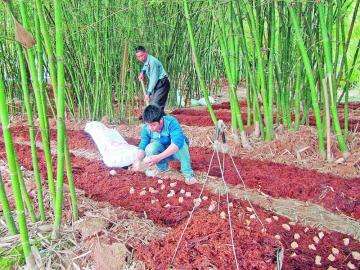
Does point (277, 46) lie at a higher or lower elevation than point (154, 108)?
higher

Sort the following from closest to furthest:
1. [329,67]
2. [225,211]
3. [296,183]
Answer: [225,211] < [296,183] < [329,67]

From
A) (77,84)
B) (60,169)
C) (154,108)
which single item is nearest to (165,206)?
(154,108)

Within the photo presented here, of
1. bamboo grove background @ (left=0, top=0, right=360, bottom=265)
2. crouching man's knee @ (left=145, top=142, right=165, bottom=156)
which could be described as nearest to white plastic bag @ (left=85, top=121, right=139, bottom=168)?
crouching man's knee @ (left=145, top=142, right=165, bottom=156)

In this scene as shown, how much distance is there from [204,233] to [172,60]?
628 centimetres

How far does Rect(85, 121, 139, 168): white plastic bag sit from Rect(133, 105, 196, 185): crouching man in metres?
0.18

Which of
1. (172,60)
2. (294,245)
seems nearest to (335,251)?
(294,245)

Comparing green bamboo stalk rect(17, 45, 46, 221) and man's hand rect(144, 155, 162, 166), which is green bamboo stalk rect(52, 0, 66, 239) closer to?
green bamboo stalk rect(17, 45, 46, 221)

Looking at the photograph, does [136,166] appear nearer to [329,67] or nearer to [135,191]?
[135,191]

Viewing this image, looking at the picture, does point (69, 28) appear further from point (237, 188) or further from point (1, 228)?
point (1, 228)

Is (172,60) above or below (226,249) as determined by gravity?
above

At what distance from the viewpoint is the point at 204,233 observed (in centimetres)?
223

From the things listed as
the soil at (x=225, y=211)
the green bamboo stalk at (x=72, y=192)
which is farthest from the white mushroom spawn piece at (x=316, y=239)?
the green bamboo stalk at (x=72, y=192)

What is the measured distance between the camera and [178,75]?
873 cm

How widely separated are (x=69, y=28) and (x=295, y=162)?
11.5 ft
